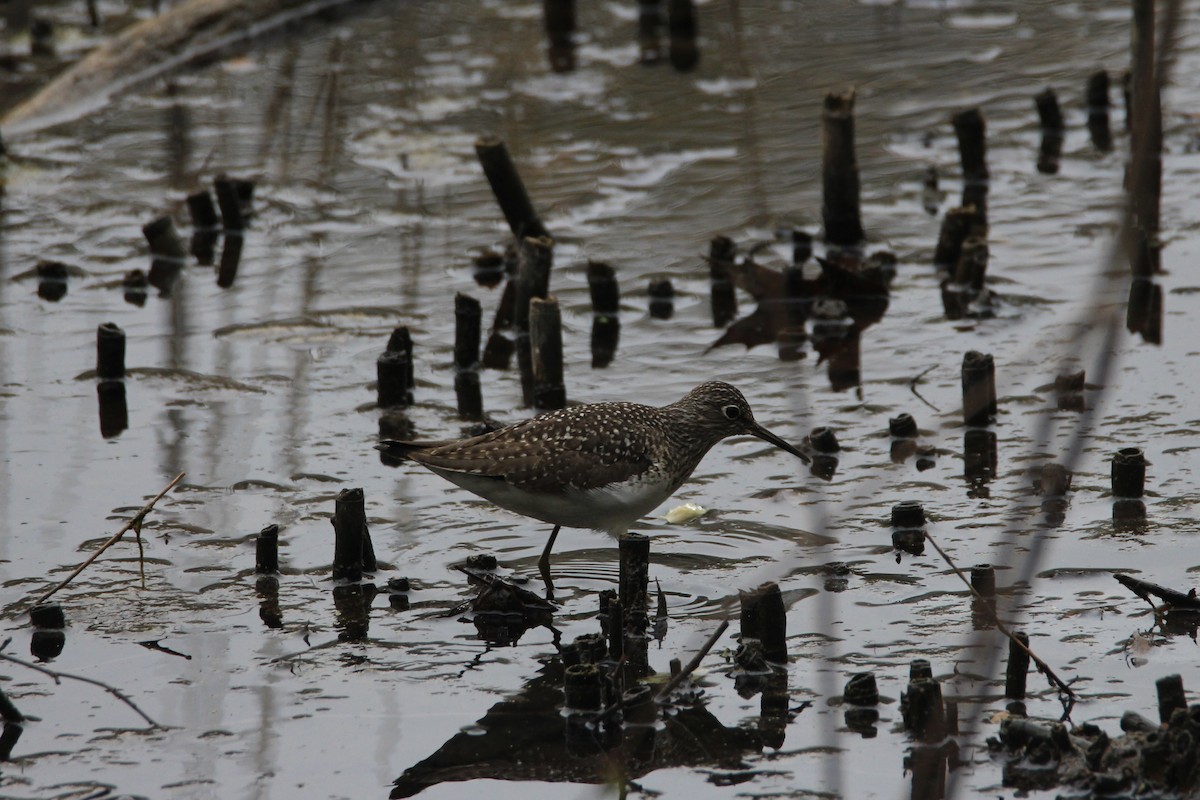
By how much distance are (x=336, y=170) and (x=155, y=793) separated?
8052 millimetres

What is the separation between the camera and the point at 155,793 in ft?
17.5

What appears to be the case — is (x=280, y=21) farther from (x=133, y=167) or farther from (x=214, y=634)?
(x=214, y=634)

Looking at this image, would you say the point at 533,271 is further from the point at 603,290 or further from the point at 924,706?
the point at 924,706

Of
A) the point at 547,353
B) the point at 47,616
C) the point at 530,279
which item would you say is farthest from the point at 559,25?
the point at 47,616

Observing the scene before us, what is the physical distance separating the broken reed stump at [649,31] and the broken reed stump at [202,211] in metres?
4.96

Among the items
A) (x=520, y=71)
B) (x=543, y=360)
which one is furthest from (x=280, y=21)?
(x=543, y=360)

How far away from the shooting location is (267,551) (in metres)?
6.88

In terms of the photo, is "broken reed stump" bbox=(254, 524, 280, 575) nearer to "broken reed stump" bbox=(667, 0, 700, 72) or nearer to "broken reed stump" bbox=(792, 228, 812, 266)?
"broken reed stump" bbox=(792, 228, 812, 266)

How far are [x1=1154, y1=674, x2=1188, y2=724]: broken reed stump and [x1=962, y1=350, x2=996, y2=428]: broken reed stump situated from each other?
3.09 meters

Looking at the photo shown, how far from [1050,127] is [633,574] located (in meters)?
7.45

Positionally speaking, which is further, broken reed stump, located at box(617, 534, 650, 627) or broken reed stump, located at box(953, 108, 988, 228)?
broken reed stump, located at box(953, 108, 988, 228)

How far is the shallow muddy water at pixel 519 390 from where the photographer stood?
5.77 meters

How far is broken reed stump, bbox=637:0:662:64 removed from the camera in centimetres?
1502

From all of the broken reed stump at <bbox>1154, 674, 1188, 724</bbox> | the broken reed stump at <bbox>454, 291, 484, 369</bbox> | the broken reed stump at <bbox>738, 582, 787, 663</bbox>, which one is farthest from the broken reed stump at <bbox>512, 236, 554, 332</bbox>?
the broken reed stump at <bbox>1154, 674, 1188, 724</bbox>
